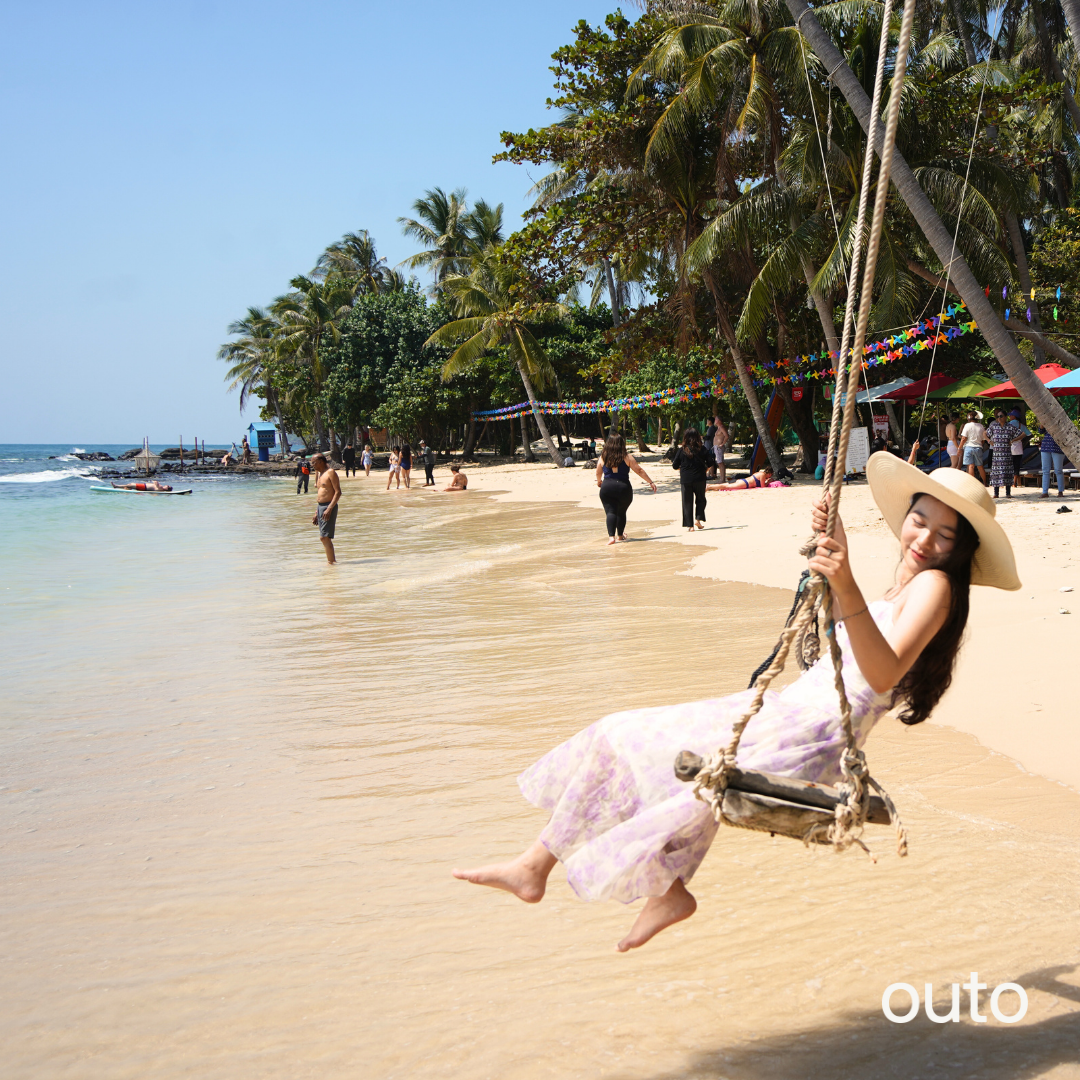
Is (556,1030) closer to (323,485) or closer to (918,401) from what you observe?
(323,485)

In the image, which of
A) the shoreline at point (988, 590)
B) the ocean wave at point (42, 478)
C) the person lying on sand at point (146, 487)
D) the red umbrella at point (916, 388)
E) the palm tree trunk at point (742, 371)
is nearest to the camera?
the shoreline at point (988, 590)

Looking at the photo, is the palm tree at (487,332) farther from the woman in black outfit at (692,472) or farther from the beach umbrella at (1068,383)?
the beach umbrella at (1068,383)

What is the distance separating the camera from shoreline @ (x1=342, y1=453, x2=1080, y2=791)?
4.93 meters

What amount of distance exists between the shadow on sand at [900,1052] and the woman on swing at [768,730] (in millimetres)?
422

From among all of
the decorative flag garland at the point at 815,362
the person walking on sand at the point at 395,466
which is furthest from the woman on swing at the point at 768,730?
the person walking on sand at the point at 395,466

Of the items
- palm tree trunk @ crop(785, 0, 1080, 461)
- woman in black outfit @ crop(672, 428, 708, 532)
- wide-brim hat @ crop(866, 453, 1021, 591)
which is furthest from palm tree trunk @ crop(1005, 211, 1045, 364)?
wide-brim hat @ crop(866, 453, 1021, 591)

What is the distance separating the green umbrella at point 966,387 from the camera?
76.7 feet

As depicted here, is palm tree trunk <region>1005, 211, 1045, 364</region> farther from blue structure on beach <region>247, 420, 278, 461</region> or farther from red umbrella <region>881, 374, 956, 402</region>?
blue structure on beach <region>247, 420, 278, 461</region>

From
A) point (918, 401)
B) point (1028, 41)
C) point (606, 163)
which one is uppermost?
point (1028, 41)

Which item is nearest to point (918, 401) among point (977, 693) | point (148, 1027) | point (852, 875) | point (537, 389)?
point (537, 389)

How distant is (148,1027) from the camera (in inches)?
115

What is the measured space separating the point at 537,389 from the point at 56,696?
33862 mm

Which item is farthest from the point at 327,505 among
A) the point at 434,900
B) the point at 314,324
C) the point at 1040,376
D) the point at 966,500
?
the point at 314,324

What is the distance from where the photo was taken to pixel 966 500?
104 inches
